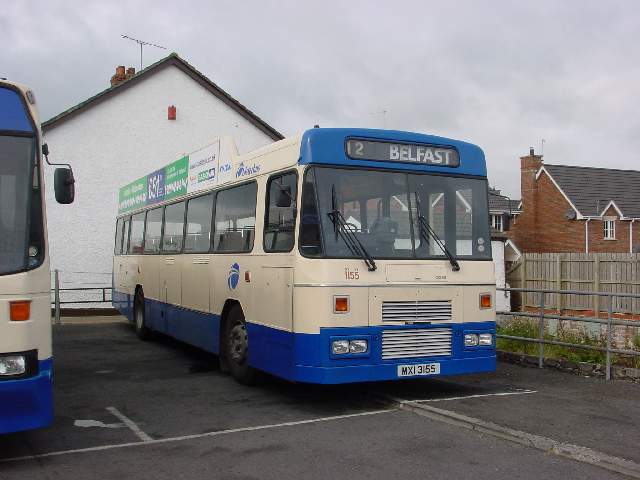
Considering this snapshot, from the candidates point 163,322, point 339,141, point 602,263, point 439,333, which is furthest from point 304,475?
point 602,263

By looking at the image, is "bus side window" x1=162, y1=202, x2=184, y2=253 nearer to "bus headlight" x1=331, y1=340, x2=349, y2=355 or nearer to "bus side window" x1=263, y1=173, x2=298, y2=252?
"bus side window" x1=263, y1=173, x2=298, y2=252

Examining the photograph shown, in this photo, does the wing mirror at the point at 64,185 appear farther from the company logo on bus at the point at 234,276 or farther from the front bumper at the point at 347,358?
the company logo on bus at the point at 234,276

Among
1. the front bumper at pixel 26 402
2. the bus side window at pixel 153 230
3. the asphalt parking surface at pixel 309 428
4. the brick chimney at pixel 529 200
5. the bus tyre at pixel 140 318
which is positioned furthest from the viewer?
the brick chimney at pixel 529 200

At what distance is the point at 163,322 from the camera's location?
45.0 ft

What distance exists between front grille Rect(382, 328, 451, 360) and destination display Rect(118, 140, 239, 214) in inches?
141

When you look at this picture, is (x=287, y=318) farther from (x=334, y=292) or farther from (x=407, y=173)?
(x=407, y=173)

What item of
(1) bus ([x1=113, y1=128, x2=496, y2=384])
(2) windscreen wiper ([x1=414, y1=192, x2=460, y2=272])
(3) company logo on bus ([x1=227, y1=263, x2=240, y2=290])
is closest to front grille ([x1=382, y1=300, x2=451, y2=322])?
(1) bus ([x1=113, y1=128, x2=496, y2=384])

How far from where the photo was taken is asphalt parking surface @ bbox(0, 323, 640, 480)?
6.18m

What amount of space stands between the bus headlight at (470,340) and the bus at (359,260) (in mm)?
15

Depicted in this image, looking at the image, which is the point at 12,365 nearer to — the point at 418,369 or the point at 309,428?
the point at 309,428

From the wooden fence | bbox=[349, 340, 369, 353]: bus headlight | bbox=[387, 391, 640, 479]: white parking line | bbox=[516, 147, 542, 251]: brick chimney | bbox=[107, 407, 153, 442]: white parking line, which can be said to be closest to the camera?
bbox=[387, 391, 640, 479]: white parking line

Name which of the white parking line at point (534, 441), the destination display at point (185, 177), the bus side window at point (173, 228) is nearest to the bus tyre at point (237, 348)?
the destination display at point (185, 177)

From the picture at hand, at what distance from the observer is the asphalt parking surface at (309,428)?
6.18m

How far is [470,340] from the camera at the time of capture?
8.81m
